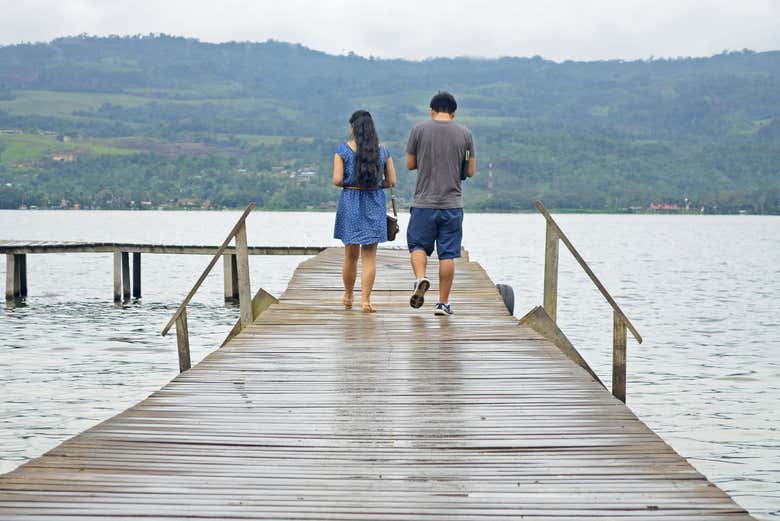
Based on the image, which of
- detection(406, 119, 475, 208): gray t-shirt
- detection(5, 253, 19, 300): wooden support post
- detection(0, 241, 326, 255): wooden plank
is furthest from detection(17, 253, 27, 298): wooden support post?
detection(406, 119, 475, 208): gray t-shirt

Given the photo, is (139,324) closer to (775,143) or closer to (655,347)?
(655,347)

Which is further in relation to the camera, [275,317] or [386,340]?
[275,317]

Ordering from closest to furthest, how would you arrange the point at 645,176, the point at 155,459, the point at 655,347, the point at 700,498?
1. the point at 700,498
2. the point at 155,459
3. the point at 655,347
4. the point at 645,176

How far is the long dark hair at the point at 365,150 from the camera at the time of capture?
10055mm

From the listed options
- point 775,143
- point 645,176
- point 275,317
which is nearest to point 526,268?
point 275,317

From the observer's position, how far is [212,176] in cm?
15150

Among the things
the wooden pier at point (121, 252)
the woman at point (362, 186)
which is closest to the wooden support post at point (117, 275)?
the wooden pier at point (121, 252)

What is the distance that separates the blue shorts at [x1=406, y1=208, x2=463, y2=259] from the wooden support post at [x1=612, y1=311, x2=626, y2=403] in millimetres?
1614

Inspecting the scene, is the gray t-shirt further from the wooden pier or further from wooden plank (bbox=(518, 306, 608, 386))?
the wooden pier

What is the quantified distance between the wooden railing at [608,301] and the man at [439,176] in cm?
79

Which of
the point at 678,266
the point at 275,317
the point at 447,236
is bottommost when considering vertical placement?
the point at 678,266

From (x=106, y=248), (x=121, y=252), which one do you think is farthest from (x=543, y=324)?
(x=121, y=252)

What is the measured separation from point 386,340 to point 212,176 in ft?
475

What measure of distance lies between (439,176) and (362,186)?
79 centimetres
